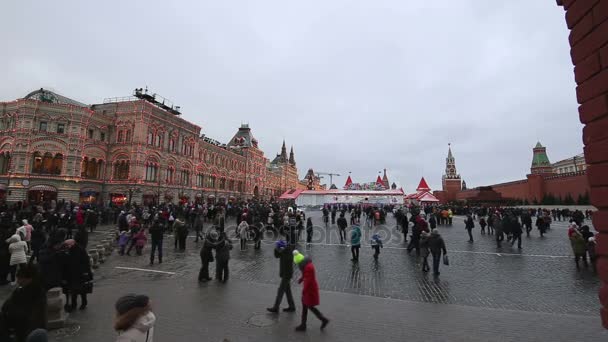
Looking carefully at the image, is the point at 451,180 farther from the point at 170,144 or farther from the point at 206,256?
the point at 206,256

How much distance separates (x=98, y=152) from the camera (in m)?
34.6

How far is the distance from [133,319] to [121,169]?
127 feet

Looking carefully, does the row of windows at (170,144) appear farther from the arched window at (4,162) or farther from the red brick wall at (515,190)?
the red brick wall at (515,190)

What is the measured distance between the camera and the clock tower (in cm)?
8193

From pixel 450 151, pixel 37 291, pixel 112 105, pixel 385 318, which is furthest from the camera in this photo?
pixel 450 151

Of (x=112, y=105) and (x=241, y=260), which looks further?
(x=112, y=105)

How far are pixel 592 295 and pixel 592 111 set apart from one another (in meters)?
8.36

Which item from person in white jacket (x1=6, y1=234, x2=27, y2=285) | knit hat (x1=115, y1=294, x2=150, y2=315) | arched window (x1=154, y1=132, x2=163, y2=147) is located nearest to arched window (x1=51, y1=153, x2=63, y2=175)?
arched window (x1=154, y1=132, x2=163, y2=147)

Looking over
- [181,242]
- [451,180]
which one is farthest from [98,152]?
[451,180]

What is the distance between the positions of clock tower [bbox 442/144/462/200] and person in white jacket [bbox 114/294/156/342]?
3408 inches

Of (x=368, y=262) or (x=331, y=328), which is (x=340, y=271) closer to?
(x=368, y=262)

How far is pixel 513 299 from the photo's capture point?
7.55 meters

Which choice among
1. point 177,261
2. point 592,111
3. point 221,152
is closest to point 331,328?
point 592,111

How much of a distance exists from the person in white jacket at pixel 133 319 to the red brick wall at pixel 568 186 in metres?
52.5
